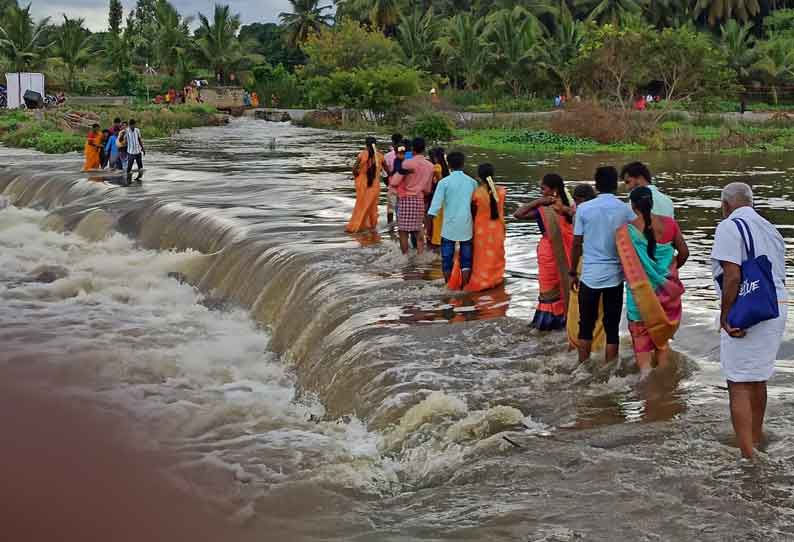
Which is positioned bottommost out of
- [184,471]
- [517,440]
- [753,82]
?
[184,471]

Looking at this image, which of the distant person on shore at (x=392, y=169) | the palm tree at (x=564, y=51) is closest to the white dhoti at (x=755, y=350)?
the distant person on shore at (x=392, y=169)

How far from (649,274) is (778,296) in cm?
212

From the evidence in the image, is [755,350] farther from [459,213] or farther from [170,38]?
[170,38]

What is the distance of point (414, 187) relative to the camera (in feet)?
45.4

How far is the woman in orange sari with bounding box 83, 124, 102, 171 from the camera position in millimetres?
27641

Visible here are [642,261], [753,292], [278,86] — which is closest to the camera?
[753,292]

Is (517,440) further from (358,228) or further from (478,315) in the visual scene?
(358,228)

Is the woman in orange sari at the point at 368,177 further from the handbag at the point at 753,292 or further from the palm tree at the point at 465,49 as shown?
the palm tree at the point at 465,49

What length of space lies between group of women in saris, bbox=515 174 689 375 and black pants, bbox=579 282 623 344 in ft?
0.36

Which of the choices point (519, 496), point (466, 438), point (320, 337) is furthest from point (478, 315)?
point (519, 496)

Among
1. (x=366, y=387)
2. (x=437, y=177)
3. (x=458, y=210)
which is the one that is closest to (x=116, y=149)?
(x=437, y=177)

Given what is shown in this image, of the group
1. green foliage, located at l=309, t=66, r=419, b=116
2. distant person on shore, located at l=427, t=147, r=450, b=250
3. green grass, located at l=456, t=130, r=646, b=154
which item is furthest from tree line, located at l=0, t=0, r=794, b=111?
distant person on shore, located at l=427, t=147, r=450, b=250

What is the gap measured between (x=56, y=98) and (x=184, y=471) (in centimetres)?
5109

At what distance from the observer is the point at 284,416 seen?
9.61 meters
